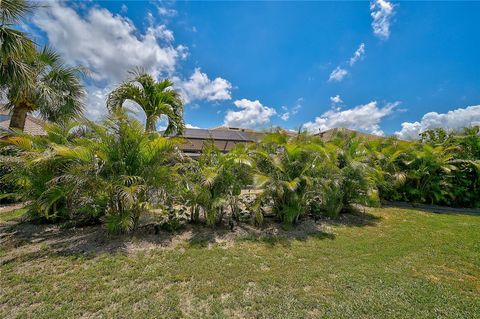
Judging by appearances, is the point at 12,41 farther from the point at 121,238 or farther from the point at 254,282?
the point at 254,282

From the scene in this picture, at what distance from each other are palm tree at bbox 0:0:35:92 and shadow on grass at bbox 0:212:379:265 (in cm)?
442

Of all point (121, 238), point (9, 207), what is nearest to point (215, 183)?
point (121, 238)

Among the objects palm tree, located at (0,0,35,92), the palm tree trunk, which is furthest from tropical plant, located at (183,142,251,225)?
the palm tree trunk

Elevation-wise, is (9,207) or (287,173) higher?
(287,173)

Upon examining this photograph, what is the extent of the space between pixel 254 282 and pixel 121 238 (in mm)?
3168

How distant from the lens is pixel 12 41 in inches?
232

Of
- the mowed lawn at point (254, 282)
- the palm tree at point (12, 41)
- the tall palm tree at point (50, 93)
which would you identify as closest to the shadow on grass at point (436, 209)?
the mowed lawn at point (254, 282)

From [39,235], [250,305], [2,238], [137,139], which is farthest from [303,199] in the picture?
[2,238]

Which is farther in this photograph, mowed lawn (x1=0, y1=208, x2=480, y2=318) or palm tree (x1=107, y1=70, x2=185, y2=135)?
palm tree (x1=107, y1=70, x2=185, y2=135)

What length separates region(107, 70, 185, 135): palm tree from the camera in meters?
8.90

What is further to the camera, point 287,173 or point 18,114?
point 18,114

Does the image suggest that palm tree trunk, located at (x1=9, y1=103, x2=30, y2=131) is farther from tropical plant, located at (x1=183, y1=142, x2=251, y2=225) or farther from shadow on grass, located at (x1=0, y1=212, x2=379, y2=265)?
tropical plant, located at (x1=183, y1=142, x2=251, y2=225)

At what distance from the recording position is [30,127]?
15234mm

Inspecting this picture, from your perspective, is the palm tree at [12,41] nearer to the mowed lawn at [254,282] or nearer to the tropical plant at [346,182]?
the mowed lawn at [254,282]
